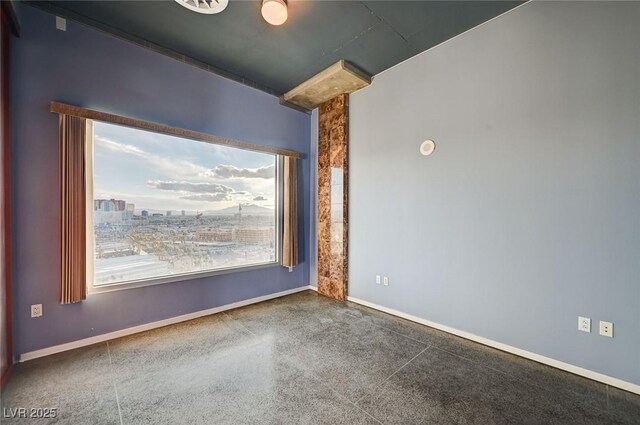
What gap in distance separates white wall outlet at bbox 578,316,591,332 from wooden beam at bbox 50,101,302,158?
139 inches

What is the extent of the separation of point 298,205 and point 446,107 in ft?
7.72

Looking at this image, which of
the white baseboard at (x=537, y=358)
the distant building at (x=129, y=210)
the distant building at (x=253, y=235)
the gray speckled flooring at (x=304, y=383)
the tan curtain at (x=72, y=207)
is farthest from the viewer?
the distant building at (x=253, y=235)

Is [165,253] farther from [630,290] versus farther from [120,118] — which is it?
[630,290]

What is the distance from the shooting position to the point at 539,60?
2.21 m

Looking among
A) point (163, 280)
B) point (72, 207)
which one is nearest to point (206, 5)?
point (72, 207)

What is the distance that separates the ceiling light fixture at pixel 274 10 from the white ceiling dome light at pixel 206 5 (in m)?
0.35

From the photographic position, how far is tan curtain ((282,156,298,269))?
12.7 ft

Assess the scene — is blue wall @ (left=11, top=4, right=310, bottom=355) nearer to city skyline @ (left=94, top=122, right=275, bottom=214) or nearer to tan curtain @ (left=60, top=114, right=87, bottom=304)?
tan curtain @ (left=60, top=114, right=87, bottom=304)

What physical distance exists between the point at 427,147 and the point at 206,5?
2.51 m

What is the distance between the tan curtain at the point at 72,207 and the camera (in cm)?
226

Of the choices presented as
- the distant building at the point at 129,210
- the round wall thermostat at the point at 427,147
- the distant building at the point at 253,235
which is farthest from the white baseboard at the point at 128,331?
the round wall thermostat at the point at 427,147

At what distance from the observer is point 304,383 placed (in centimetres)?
191

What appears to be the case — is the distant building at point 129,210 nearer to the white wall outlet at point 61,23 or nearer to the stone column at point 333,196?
the white wall outlet at point 61,23

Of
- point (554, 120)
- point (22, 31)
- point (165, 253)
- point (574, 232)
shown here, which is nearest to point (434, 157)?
point (554, 120)
